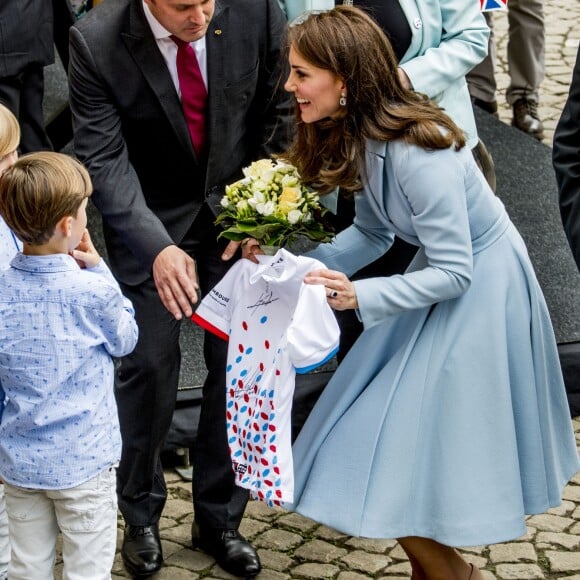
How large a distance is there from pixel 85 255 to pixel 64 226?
14 centimetres

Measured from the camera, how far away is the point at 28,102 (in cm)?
592

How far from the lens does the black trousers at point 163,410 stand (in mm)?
4266

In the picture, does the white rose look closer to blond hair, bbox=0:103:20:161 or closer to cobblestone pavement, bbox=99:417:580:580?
blond hair, bbox=0:103:20:161

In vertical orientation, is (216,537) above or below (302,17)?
below

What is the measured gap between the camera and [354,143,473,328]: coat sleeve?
348cm

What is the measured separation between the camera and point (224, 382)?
14.3 feet

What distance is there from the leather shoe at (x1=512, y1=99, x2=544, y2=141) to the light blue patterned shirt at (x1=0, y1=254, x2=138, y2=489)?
5.11 m

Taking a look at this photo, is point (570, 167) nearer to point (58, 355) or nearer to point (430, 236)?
point (430, 236)

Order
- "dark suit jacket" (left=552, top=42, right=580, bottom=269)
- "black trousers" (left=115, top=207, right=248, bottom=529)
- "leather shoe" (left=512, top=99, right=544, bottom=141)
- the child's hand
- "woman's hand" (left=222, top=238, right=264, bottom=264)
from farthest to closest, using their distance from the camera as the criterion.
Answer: "leather shoe" (left=512, top=99, right=544, bottom=141) → "black trousers" (left=115, top=207, right=248, bottom=529) → "woman's hand" (left=222, top=238, right=264, bottom=264) → "dark suit jacket" (left=552, top=42, right=580, bottom=269) → the child's hand

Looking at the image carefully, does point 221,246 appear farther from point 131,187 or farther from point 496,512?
point 496,512

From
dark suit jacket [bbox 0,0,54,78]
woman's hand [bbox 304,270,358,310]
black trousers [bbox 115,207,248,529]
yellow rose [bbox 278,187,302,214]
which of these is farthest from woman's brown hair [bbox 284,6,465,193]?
dark suit jacket [bbox 0,0,54,78]

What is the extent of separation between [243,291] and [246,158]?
649mm

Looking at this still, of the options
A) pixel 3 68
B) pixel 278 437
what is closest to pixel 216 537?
pixel 278 437

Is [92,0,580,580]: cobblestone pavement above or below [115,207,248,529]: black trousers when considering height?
below
